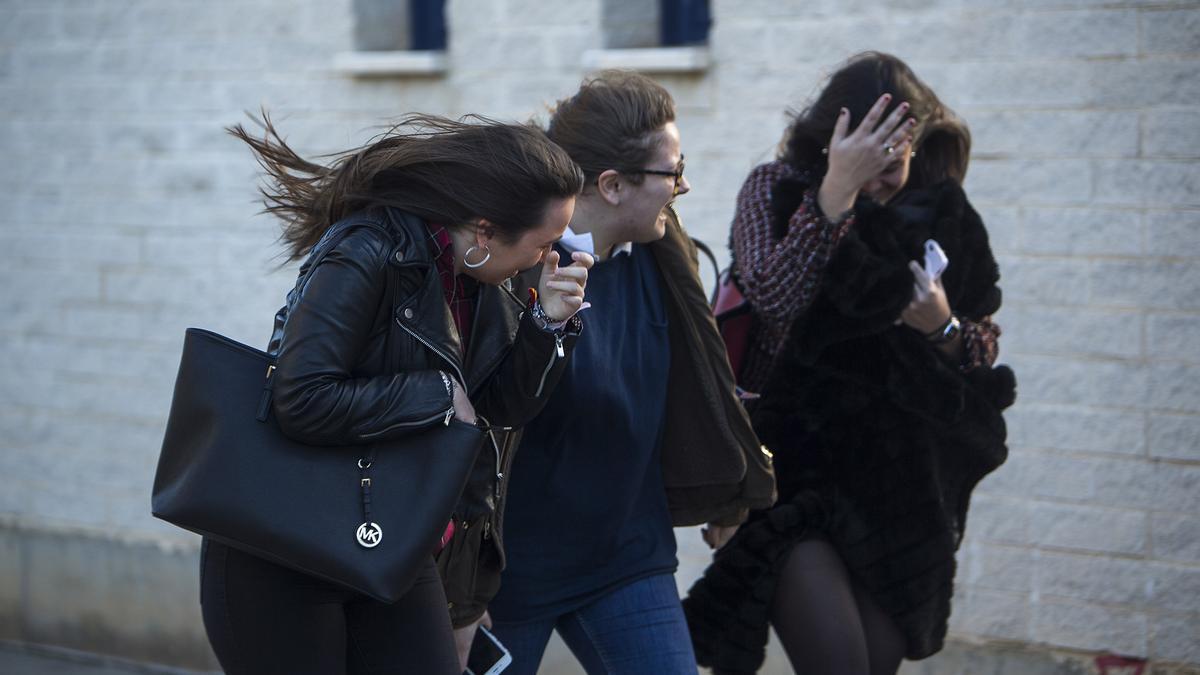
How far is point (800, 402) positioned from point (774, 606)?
481 mm

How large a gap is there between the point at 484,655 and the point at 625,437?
56 centimetres

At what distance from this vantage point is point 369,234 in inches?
104

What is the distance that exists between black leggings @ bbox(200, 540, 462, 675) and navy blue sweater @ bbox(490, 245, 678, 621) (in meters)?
0.56

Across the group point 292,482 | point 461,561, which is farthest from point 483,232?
point 461,561

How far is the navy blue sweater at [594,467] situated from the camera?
3215 mm

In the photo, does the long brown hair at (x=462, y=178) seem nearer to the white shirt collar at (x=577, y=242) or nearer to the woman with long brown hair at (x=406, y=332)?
the woman with long brown hair at (x=406, y=332)

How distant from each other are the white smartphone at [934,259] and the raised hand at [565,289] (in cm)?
95

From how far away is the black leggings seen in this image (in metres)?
2.62

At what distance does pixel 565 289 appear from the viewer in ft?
9.32

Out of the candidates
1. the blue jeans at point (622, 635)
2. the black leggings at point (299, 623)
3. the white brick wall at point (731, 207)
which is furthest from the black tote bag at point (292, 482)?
the white brick wall at point (731, 207)

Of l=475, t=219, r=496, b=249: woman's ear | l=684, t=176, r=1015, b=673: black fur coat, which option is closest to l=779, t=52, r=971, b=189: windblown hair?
l=684, t=176, r=1015, b=673: black fur coat

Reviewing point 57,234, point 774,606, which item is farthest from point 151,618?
point 774,606

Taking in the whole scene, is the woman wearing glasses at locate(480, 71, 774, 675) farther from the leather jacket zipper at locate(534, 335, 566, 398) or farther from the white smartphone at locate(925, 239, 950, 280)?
the white smartphone at locate(925, 239, 950, 280)

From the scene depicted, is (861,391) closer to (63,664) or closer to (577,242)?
(577,242)
